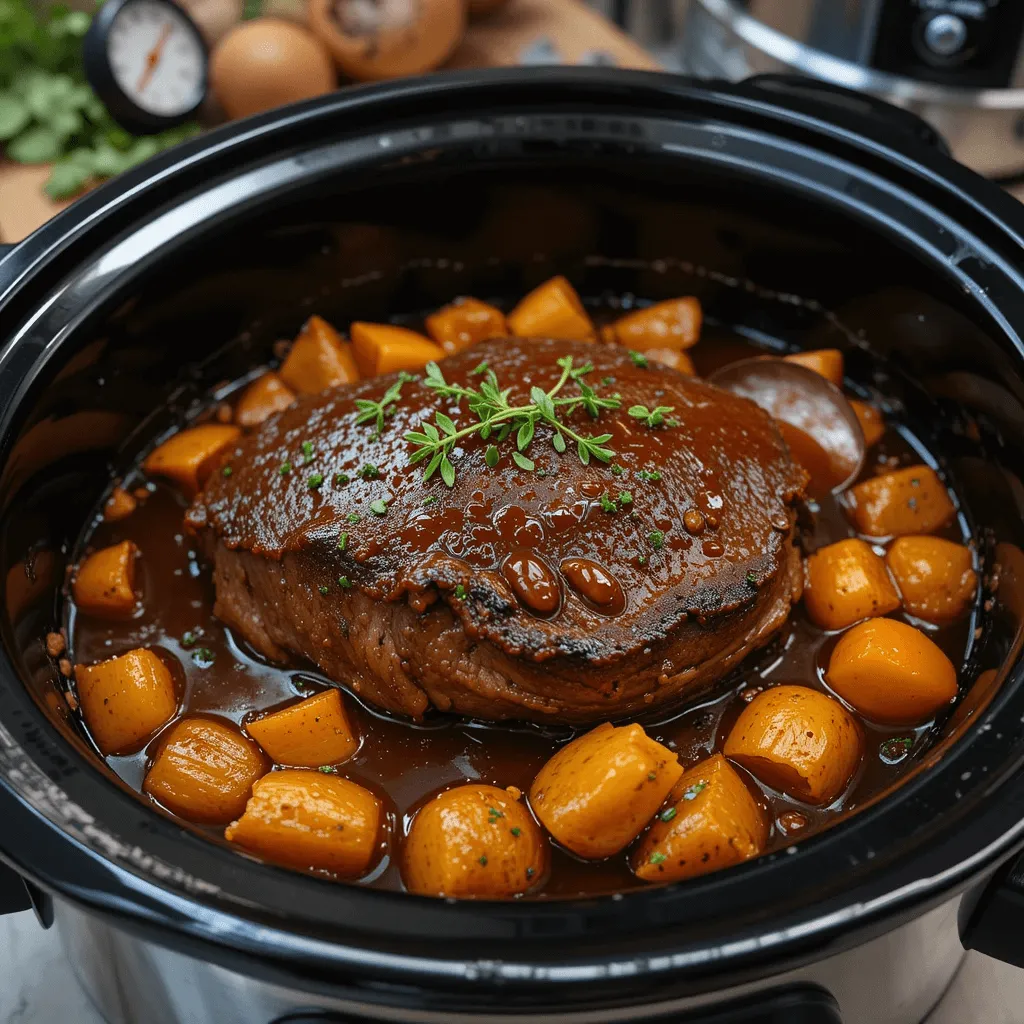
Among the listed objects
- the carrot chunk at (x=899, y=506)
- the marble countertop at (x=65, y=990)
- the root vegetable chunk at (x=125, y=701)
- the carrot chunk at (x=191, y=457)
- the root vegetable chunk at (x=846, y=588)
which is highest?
the carrot chunk at (x=191, y=457)

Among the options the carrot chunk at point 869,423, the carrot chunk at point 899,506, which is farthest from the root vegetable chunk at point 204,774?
the carrot chunk at point 869,423

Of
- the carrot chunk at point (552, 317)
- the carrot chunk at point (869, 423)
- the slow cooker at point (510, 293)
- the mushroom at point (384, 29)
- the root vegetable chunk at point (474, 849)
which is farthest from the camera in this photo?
the mushroom at point (384, 29)

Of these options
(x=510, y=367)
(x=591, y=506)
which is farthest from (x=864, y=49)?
(x=591, y=506)

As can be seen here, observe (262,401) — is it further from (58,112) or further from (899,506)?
(58,112)

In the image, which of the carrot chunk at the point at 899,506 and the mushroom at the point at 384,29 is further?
the mushroom at the point at 384,29

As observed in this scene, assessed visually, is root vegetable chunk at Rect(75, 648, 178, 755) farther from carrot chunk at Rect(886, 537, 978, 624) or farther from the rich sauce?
carrot chunk at Rect(886, 537, 978, 624)

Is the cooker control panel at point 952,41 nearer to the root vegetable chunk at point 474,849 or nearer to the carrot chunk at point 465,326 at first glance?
the carrot chunk at point 465,326

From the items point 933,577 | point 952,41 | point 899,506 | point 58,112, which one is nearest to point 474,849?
point 933,577
